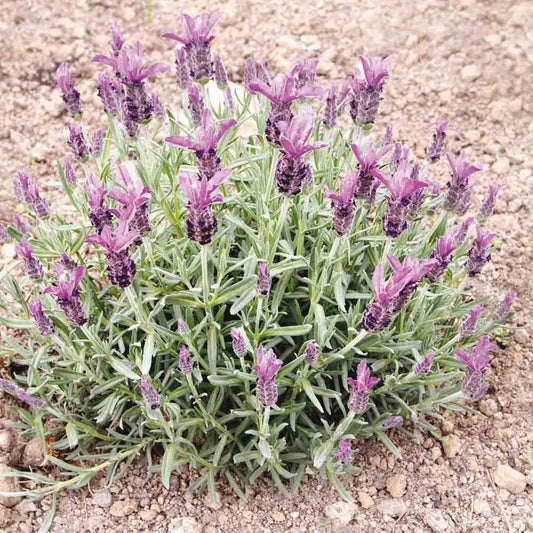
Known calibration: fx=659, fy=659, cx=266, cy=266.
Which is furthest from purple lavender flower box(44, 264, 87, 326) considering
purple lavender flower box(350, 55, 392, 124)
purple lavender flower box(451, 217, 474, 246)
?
purple lavender flower box(451, 217, 474, 246)

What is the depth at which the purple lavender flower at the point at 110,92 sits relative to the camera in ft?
9.14

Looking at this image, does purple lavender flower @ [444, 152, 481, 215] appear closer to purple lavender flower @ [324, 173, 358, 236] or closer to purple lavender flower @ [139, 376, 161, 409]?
purple lavender flower @ [324, 173, 358, 236]

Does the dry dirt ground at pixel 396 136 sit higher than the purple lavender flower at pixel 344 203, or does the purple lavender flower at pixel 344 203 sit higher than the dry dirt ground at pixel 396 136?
the purple lavender flower at pixel 344 203

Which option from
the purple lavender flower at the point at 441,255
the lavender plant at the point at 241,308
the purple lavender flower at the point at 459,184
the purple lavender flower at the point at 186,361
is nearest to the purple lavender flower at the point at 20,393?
the lavender plant at the point at 241,308

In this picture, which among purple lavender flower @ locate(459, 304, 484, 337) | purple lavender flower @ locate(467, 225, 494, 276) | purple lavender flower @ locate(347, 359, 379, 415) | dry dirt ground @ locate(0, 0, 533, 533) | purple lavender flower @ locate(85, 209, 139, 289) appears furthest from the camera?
dry dirt ground @ locate(0, 0, 533, 533)

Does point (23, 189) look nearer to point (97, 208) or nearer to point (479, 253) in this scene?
point (97, 208)

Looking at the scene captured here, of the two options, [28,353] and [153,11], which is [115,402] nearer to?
[28,353]

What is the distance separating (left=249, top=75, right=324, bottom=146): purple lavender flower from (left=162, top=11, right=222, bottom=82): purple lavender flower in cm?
44

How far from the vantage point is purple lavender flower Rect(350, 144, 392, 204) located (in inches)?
91.0

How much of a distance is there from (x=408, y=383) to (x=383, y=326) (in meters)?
0.69

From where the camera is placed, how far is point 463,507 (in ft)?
9.64

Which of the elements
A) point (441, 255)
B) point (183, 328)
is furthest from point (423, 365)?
point (183, 328)

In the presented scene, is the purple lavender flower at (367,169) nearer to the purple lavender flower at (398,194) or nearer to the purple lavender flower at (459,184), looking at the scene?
the purple lavender flower at (398,194)

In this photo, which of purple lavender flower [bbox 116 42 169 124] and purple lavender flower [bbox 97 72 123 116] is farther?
purple lavender flower [bbox 97 72 123 116]
